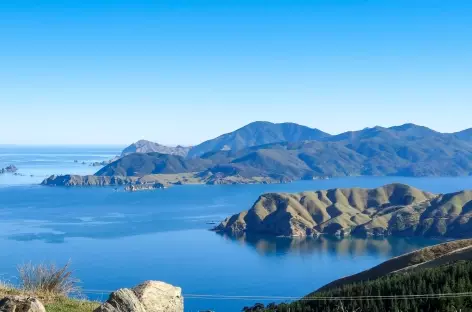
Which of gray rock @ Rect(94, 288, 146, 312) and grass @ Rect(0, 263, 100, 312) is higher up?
gray rock @ Rect(94, 288, 146, 312)

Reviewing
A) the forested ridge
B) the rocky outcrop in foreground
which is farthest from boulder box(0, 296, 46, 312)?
the rocky outcrop in foreground

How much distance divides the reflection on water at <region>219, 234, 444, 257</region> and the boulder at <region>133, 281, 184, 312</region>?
129 meters

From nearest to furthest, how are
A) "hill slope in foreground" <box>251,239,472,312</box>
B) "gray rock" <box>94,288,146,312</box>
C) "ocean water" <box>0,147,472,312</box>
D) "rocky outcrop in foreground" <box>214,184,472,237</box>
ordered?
"gray rock" <box>94,288,146,312</box>, "hill slope in foreground" <box>251,239,472,312</box>, "ocean water" <box>0,147,472,312</box>, "rocky outcrop in foreground" <box>214,184,472,237</box>

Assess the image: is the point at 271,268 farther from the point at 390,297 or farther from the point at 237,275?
the point at 390,297

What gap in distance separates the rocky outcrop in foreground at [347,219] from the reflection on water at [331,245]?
6.96 m

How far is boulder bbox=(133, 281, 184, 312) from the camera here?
43.9 ft

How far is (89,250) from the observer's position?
131625 mm

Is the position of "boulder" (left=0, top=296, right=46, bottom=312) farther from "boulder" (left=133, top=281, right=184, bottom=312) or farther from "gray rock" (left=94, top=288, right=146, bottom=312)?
"boulder" (left=133, top=281, right=184, bottom=312)

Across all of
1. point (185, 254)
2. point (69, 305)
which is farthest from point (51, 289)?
point (185, 254)

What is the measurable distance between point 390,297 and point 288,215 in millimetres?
159829

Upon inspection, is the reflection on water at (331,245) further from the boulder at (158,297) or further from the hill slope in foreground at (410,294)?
the boulder at (158,297)

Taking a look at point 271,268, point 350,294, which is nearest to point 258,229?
point 271,268

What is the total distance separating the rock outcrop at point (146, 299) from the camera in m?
12.9

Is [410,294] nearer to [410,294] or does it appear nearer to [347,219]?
[410,294]
